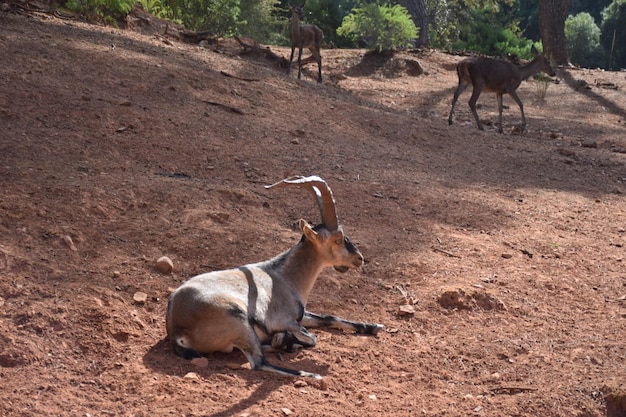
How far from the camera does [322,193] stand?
645 centimetres

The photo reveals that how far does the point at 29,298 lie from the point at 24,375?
3.08 ft

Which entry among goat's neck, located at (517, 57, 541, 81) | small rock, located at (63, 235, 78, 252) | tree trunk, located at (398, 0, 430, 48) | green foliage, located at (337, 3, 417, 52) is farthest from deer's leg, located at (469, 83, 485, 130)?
small rock, located at (63, 235, 78, 252)

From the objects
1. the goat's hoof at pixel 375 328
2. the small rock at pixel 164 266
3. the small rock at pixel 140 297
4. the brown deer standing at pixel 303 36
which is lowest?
the goat's hoof at pixel 375 328

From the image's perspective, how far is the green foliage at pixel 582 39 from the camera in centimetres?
3866

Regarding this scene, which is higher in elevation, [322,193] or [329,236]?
[322,193]

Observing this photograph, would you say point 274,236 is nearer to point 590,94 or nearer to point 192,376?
point 192,376

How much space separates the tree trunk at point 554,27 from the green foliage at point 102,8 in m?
13.7

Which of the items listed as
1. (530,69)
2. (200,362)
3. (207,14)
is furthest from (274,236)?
(207,14)

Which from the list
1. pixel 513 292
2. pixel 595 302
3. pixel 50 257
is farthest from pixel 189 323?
pixel 595 302

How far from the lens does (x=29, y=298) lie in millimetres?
5918

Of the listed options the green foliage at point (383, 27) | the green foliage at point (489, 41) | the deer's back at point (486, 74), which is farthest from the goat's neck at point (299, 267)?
the green foliage at point (489, 41)

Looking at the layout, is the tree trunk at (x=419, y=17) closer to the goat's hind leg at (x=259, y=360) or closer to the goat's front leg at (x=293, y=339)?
the goat's front leg at (x=293, y=339)

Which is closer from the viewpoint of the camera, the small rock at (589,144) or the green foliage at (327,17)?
the small rock at (589,144)

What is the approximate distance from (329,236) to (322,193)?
348 mm
